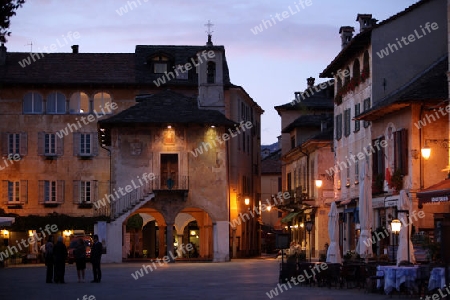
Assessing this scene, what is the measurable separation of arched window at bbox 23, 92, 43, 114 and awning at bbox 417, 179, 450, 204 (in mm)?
42501

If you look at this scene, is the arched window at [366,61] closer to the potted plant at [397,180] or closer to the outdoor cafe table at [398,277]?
the potted plant at [397,180]

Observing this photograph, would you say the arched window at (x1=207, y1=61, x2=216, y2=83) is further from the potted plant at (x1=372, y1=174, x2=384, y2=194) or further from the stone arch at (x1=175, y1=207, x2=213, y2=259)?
the potted plant at (x1=372, y1=174, x2=384, y2=194)

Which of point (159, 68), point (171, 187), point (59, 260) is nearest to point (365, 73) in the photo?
point (59, 260)

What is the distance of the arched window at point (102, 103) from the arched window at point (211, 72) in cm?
817

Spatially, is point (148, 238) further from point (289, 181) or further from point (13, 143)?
point (289, 181)

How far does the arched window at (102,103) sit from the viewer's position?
7169 cm

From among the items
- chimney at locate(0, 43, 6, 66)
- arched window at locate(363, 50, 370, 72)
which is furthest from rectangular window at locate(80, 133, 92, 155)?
arched window at locate(363, 50, 370, 72)

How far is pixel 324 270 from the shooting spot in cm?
3056

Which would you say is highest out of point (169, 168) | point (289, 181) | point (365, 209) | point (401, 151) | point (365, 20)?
point (365, 20)

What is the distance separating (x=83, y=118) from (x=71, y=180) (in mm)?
4305

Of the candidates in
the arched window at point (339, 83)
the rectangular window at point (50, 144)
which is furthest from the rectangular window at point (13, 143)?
the arched window at point (339, 83)

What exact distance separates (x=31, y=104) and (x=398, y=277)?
48737 millimetres

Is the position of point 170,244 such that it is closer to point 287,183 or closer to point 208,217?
point 208,217

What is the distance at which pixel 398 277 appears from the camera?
25.8 metres
